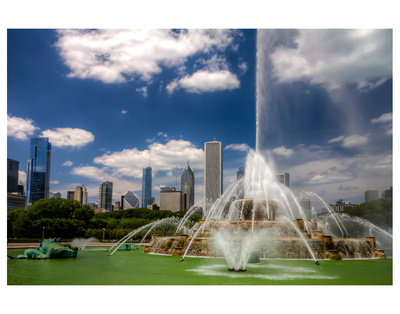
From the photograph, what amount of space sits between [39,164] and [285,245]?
3629cm

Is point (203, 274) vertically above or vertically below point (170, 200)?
below

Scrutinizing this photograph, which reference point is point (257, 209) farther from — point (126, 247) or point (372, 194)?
point (126, 247)

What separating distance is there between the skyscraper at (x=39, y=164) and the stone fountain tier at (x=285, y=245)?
1466 cm

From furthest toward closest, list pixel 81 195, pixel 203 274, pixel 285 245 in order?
pixel 81 195 < pixel 285 245 < pixel 203 274

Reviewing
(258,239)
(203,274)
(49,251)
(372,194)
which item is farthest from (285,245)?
(372,194)

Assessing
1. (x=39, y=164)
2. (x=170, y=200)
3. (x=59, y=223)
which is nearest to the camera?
(x=59, y=223)

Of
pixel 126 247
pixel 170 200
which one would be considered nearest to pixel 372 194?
pixel 126 247

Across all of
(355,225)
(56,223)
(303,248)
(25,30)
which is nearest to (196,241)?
(303,248)

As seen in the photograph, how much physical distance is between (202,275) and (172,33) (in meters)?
10.9

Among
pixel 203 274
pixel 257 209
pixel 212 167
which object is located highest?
pixel 212 167

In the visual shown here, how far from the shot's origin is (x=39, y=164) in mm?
43500

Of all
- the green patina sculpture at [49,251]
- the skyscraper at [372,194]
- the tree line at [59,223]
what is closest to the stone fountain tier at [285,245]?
the green patina sculpture at [49,251]

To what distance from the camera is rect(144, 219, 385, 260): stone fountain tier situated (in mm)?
16797

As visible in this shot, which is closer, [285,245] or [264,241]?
[285,245]
